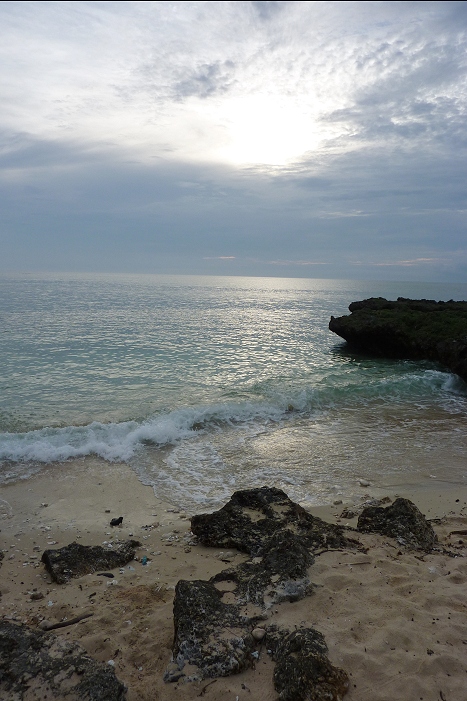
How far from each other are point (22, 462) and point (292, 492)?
596 cm

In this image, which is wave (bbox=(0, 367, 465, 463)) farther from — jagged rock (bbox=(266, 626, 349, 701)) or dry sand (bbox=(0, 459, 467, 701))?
jagged rock (bbox=(266, 626, 349, 701))

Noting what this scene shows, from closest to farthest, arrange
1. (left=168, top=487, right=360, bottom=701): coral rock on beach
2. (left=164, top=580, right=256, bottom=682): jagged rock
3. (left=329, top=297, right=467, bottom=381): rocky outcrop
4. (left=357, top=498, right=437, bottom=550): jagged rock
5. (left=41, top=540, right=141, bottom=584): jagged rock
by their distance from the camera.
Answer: (left=168, top=487, right=360, bottom=701): coral rock on beach
(left=164, top=580, right=256, bottom=682): jagged rock
(left=41, top=540, right=141, bottom=584): jagged rock
(left=357, top=498, right=437, bottom=550): jagged rock
(left=329, top=297, right=467, bottom=381): rocky outcrop

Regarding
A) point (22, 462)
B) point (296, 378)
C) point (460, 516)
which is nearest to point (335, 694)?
point (460, 516)

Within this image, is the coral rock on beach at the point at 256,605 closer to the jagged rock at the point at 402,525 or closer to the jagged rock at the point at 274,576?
the jagged rock at the point at 274,576

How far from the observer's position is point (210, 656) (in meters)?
3.71

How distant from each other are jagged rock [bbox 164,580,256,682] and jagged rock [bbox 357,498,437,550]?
107 inches

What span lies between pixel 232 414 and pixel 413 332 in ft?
43.7

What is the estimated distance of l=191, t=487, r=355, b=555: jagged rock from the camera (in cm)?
565

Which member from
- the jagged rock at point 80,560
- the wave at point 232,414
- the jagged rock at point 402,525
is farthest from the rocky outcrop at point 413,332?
the jagged rock at point 80,560

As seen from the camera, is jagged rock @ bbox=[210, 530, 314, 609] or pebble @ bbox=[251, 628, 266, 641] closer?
pebble @ bbox=[251, 628, 266, 641]

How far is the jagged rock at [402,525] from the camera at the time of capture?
5781mm

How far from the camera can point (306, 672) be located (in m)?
3.44

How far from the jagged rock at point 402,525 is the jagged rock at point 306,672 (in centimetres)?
255

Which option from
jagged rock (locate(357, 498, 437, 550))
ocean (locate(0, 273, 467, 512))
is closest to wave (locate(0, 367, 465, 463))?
ocean (locate(0, 273, 467, 512))
